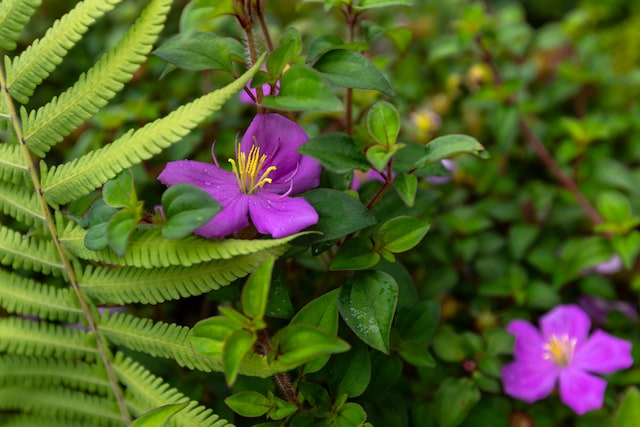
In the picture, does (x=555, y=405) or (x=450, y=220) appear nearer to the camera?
(x=555, y=405)

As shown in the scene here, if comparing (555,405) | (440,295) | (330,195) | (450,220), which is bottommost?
(555,405)

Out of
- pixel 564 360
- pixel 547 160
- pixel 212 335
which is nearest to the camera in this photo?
pixel 212 335

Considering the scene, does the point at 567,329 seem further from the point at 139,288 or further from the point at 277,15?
the point at 277,15

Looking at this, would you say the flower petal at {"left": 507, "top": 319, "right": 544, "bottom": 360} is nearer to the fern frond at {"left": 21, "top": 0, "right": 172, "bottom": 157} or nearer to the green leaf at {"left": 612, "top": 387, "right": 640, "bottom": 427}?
the green leaf at {"left": 612, "top": 387, "right": 640, "bottom": 427}

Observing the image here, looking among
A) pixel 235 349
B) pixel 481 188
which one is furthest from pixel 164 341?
pixel 481 188

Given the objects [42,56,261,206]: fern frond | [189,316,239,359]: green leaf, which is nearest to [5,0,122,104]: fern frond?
[42,56,261,206]: fern frond

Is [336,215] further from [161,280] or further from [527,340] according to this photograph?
[527,340]

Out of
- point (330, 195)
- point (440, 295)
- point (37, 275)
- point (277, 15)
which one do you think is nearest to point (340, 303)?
point (330, 195)
